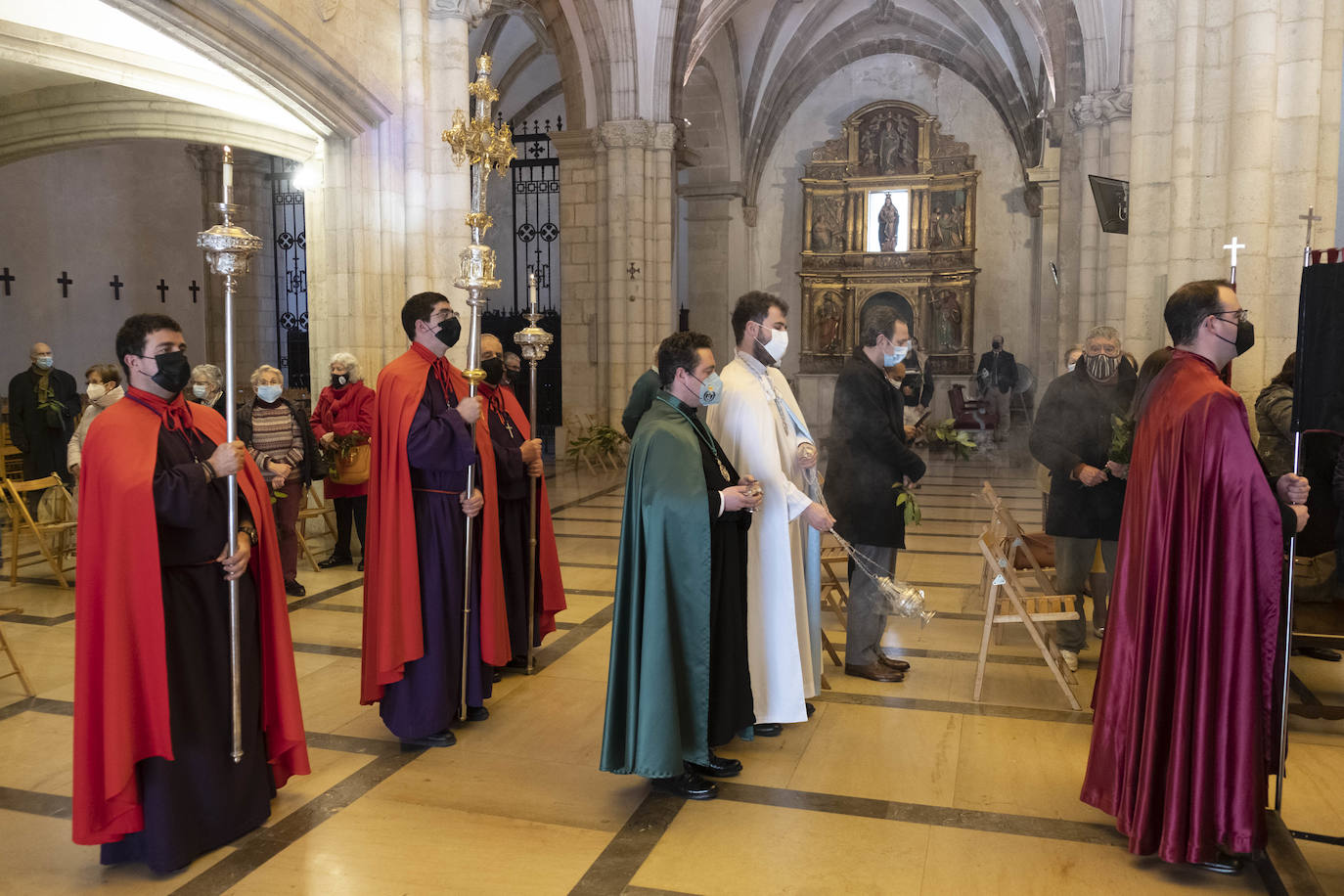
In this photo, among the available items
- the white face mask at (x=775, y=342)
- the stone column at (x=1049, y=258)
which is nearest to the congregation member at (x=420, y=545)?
the white face mask at (x=775, y=342)

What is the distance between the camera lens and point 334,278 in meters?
8.72

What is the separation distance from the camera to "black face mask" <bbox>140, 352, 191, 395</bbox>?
335 cm

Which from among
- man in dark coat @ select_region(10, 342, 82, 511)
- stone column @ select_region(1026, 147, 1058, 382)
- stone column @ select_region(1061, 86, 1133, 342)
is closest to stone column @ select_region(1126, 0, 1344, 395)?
stone column @ select_region(1061, 86, 1133, 342)

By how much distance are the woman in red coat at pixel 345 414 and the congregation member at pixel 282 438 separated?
35cm

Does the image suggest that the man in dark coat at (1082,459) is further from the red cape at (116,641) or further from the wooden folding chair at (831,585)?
the red cape at (116,641)

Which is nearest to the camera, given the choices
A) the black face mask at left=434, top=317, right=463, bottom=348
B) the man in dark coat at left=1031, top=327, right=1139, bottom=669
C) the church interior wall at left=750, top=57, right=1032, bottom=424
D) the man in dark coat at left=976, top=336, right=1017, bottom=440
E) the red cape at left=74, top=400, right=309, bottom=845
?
the red cape at left=74, top=400, right=309, bottom=845

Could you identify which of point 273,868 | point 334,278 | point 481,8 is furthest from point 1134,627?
point 481,8

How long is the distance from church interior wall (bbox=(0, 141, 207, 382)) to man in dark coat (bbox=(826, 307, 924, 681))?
11922 millimetres

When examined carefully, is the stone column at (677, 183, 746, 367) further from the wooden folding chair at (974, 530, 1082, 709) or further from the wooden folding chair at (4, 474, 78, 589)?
the wooden folding chair at (974, 530, 1082, 709)

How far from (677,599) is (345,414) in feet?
15.7

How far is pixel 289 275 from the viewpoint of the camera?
62.3 feet

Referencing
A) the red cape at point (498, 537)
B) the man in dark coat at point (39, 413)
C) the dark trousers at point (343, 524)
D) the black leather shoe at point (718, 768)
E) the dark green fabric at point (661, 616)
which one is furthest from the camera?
the man in dark coat at point (39, 413)

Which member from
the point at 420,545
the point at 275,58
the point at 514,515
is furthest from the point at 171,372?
the point at 275,58

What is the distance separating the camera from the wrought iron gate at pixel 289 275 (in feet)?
57.7
